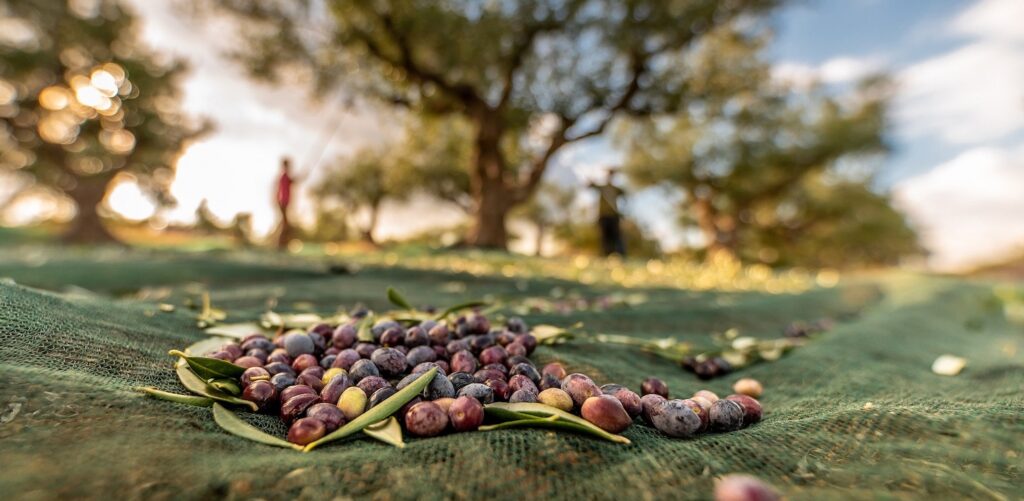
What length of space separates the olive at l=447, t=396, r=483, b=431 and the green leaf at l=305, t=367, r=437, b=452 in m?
0.08

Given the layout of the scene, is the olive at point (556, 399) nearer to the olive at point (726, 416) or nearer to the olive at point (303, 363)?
the olive at point (726, 416)

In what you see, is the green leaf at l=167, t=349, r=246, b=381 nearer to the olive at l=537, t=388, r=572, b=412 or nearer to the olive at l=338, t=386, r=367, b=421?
the olive at l=338, t=386, r=367, b=421

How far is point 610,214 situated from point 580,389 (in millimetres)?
11363

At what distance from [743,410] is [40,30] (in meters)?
23.2

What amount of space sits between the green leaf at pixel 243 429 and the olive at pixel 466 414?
0.28 metres

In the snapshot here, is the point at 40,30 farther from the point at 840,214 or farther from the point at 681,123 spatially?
the point at 840,214

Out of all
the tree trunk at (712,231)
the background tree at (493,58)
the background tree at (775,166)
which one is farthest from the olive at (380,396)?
the tree trunk at (712,231)

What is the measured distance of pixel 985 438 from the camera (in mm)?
959

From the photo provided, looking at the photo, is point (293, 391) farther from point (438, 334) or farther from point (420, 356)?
point (438, 334)

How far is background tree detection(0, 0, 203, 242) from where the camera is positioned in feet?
53.4

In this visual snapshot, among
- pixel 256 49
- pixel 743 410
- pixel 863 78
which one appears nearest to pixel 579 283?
pixel 743 410

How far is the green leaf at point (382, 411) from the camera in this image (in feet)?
3.07

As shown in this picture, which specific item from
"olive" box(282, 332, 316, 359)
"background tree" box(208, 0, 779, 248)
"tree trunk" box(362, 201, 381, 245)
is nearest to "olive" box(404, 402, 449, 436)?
"olive" box(282, 332, 316, 359)

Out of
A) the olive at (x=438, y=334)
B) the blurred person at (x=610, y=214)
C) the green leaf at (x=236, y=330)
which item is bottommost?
the green leaf at (x=236, y=330)
